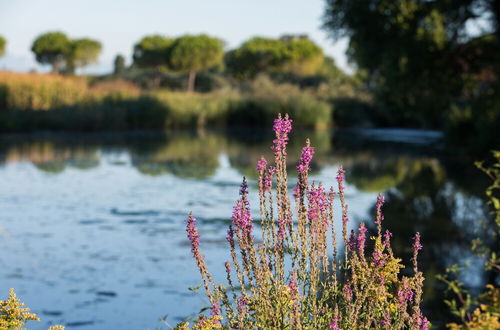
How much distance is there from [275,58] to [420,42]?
53.1m

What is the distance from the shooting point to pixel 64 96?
31.2 meters

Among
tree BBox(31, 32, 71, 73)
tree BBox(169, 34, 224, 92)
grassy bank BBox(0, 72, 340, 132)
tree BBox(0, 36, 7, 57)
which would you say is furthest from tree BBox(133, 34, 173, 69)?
grassy bank BBox(0, 72, 340, 132)

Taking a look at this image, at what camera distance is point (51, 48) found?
77.8m

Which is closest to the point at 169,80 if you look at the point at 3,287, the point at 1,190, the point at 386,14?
the point at 386,14

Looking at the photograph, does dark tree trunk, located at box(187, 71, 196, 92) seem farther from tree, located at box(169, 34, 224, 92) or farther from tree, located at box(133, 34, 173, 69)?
tree, located at box(133, 34, 173, 69)

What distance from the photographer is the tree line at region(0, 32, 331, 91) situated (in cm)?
6669

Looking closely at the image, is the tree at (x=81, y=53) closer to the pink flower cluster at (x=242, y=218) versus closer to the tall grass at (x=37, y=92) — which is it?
the tall grass at (x=37, y=92)

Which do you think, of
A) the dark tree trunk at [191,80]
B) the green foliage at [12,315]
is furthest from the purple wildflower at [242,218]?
the dark tree trunk at [191,80]

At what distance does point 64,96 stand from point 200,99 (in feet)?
25.1

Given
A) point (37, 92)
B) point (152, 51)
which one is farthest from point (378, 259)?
point (152, 51)

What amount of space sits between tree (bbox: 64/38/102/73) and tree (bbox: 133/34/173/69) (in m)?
8.16

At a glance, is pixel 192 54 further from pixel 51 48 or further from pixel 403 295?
pixel 403 295

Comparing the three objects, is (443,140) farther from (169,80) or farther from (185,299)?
(169,80)

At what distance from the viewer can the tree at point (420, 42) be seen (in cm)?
1906
